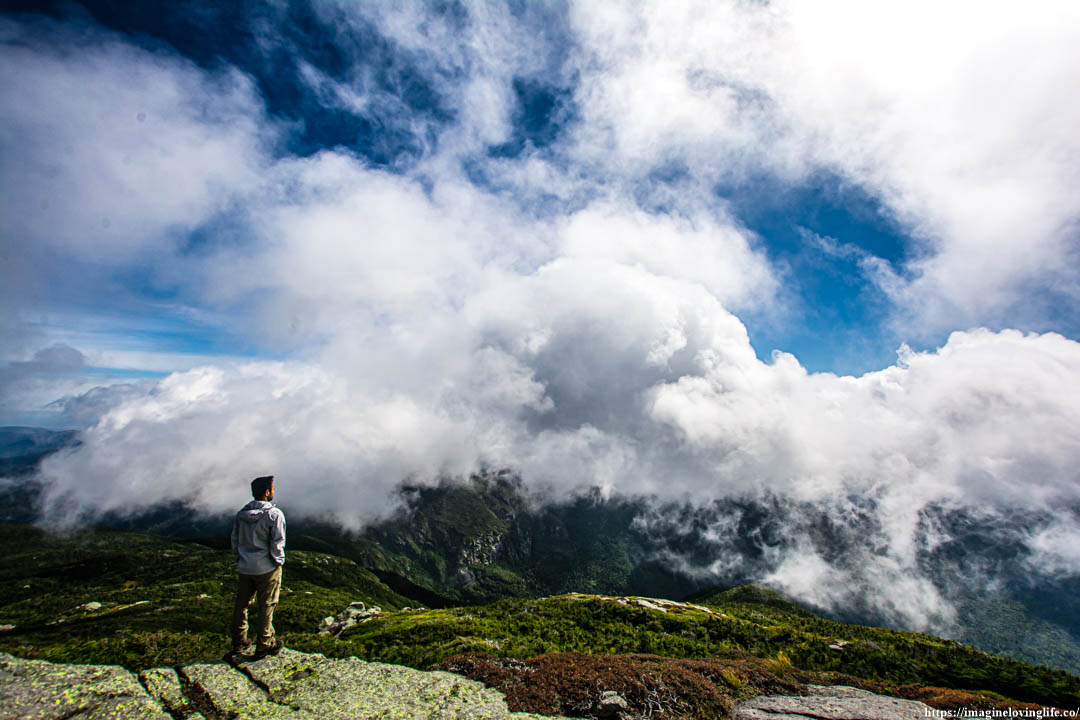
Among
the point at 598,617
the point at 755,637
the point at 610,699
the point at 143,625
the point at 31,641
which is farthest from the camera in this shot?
the point at 143,625

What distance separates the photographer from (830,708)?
15016 millimetres

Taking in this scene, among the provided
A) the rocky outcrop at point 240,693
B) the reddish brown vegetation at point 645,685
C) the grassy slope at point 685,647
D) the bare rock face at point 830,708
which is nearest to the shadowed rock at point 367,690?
the rocky outcrop at point 240,693

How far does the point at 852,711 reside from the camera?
1448cm

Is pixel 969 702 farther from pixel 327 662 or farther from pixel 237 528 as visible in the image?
pixel 237 528

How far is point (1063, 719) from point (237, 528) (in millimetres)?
30271

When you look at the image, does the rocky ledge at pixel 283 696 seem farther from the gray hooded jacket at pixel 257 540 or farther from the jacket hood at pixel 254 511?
the jacket hood at pixel 254 511

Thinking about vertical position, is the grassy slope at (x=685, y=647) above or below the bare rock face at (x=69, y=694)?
below

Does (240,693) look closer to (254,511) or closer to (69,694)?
(69,694)

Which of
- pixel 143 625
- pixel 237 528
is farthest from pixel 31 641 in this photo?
pixel 237 528

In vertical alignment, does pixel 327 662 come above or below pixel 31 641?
above

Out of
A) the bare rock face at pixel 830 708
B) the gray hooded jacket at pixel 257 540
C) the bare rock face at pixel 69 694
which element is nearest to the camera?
the bare rock face at pixel 69 694

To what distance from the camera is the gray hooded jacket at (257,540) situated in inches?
617

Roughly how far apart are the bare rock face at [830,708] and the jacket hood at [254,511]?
16.6m

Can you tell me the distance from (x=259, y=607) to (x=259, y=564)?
1617mm
